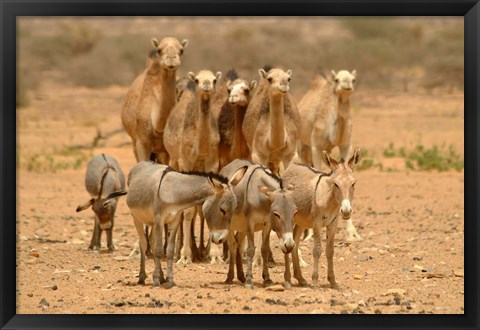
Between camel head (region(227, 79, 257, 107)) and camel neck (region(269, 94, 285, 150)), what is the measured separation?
55cm

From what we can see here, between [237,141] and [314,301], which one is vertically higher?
[237,141]

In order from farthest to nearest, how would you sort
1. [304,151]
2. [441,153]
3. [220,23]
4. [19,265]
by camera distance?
[220,23] → [441,153] → [304,151] → [19,265]

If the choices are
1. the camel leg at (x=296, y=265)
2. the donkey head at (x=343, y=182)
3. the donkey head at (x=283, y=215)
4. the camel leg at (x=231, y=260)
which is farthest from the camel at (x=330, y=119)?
the donkey head at (x=283, y=215)

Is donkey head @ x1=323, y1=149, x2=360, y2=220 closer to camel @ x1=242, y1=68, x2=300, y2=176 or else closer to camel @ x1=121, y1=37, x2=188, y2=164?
camel @ x1=242, y1=68, x2=300, y2=176

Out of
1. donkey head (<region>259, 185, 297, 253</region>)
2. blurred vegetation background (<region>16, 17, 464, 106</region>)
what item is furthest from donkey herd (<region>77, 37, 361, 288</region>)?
blurred vegetation background (<region>16, 17, 464, 106</region>)

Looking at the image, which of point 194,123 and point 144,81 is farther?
point 144,81

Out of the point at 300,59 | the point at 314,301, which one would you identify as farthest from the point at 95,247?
the point at 300,59

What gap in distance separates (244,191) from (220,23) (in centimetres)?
6635

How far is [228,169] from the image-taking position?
1107 centimetres

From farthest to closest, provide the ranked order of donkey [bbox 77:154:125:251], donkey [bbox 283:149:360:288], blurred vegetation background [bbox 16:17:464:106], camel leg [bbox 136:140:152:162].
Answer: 1. blurred vegetation background [bbox 16:17:464:106]
2. camel leg [bbox 136:140:152:162]
3. donkey [bbox 77:154:125:251]
4. donkey [bbox 283:149:360:288]

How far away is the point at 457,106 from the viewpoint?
37.7m

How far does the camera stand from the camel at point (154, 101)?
13.1m

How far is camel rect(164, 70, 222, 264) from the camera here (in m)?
12.4

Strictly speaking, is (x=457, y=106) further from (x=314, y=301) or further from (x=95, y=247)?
(x=314, y=301)
